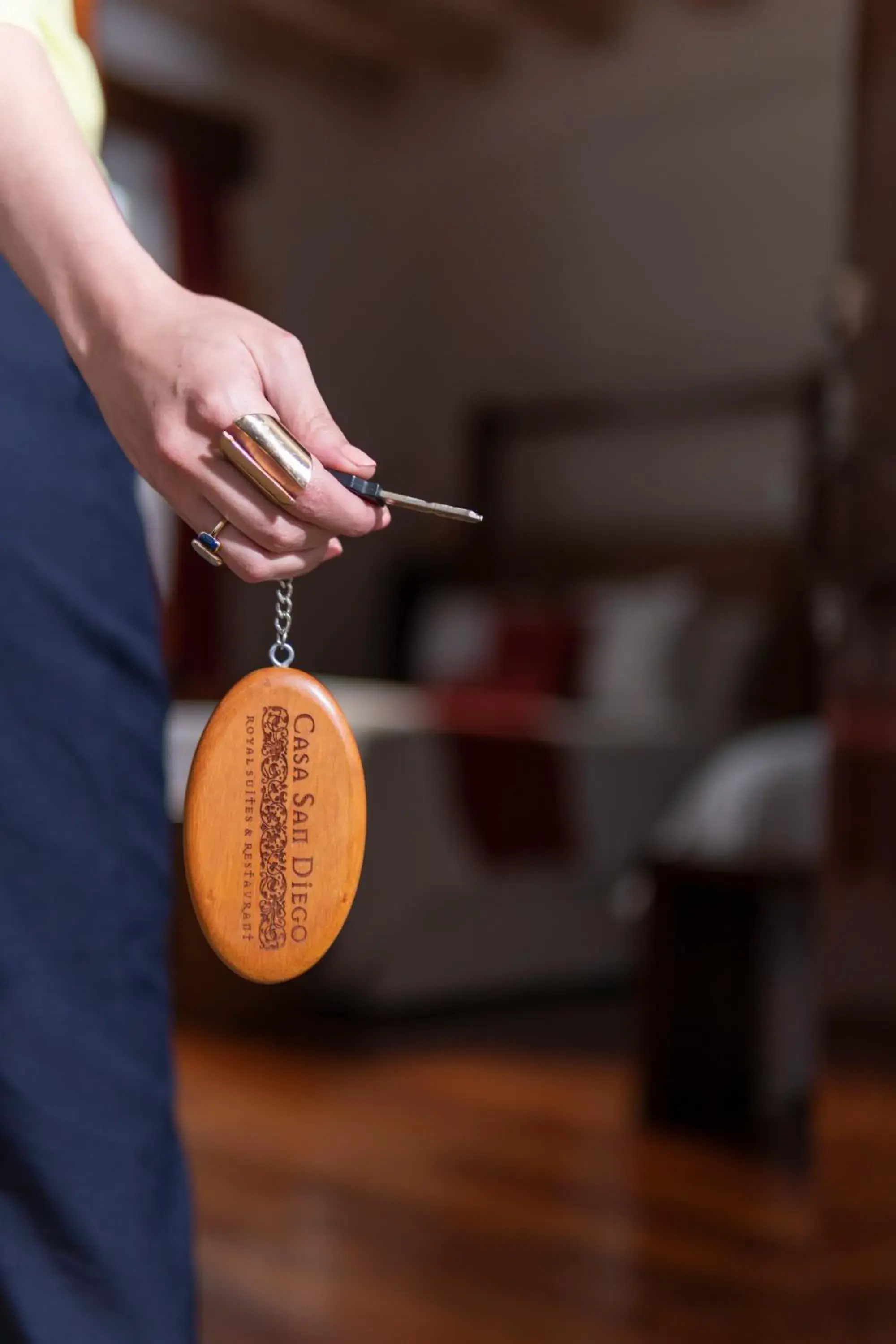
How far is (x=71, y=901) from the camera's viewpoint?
0.76 meters

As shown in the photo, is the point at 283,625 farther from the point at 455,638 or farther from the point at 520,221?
the point at 520,221

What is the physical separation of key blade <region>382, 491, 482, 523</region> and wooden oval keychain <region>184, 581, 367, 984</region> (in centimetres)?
8

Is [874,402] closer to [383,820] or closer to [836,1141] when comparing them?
[836,1141]

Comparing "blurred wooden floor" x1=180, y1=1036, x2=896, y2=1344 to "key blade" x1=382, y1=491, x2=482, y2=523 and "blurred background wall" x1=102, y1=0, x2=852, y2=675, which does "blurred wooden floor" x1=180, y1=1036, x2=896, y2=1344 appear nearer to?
"key blade" x1=382, y1=491, x2=482, y2=523

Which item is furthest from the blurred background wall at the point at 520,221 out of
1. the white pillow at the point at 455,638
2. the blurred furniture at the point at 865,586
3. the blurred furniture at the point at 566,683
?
the blurred furniture at the point at 865,586

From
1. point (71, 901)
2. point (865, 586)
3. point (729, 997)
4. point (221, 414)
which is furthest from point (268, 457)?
point (729, 997)

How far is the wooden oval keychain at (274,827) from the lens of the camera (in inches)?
24.0

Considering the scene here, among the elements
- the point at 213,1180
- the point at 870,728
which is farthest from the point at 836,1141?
the point at 213,1180

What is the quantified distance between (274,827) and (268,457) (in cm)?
15

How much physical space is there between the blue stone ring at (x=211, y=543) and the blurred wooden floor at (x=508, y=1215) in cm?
125

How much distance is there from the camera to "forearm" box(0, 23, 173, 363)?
22.8 inches

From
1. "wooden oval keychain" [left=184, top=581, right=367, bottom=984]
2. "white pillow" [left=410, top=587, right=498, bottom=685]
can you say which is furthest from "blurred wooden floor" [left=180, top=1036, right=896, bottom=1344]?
"white pillow" [left=410, top=587, right=498, bottom=685]

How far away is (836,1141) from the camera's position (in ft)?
5.52

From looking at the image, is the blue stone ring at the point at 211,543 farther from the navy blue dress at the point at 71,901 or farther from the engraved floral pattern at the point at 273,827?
the navy blue dress at the point at 71,901
